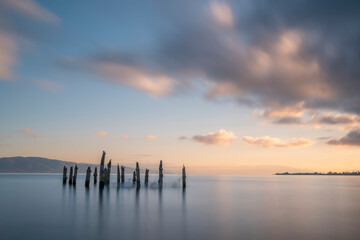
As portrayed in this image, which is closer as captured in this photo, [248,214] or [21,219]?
[21,219]

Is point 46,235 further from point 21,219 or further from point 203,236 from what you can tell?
point 203,236

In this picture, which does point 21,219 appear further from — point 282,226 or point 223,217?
point 282,226

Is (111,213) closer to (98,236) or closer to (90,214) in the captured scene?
(90,214)

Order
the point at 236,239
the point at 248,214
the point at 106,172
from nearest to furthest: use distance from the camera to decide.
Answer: the point at 236,239, the point at 248,214, the point at 106,172

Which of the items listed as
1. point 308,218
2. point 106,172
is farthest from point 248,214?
point 106,172

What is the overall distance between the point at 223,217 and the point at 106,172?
2795cm

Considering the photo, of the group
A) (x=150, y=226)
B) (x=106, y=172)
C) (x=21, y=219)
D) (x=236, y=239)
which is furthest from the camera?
(x=106, y=172)

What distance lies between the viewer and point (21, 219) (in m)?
20.7

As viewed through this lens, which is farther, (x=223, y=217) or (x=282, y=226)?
(x=223, y=217)

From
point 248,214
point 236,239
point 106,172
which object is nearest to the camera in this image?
point 236,239

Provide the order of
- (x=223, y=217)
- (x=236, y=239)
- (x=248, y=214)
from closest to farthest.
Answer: (x=236, y=239) < (x=223, y=217) < (x=248, y=214)

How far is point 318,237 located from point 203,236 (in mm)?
6554

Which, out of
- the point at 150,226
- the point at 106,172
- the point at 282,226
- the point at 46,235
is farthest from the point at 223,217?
the point at 106,172

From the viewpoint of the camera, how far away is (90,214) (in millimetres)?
23547
